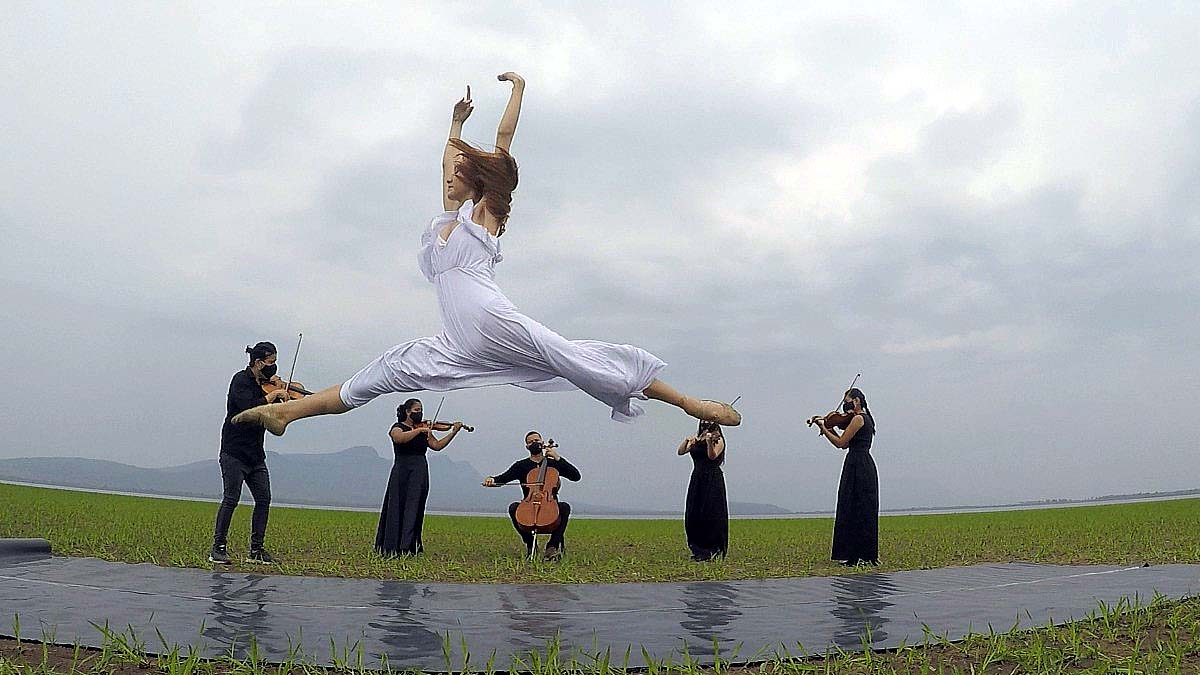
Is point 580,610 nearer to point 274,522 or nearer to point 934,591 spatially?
point 934,591

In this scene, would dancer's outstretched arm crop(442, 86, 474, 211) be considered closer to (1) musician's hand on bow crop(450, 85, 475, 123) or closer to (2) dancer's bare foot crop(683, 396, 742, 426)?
(1) musician's hand on bow crop(450, 85, 475, 123)

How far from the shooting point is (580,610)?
20.4 ft

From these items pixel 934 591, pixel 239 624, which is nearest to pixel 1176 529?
pixel 934 591

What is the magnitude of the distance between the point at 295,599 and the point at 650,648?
2825 millimetres

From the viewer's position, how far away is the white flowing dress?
21.0 ft

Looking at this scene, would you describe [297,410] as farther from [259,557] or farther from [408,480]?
[408,480]

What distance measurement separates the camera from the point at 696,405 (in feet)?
22.8

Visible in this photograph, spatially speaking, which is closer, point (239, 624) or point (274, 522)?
point (239, 624)

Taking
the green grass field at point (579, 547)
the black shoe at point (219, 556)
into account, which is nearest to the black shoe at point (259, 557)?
the green grass field at point (579, 547)

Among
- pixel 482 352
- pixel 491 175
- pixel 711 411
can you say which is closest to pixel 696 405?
pixel 711 411

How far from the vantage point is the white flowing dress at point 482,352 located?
641 centimetres

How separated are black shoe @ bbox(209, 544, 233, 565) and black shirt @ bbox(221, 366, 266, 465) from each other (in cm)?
91

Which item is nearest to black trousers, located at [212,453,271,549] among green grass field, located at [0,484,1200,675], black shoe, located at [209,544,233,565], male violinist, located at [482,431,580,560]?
black shoe, located at [209,544,233,565]

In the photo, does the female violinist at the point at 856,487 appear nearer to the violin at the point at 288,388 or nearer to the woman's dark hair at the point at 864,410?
the woman's dark hair at the point at 864,410
